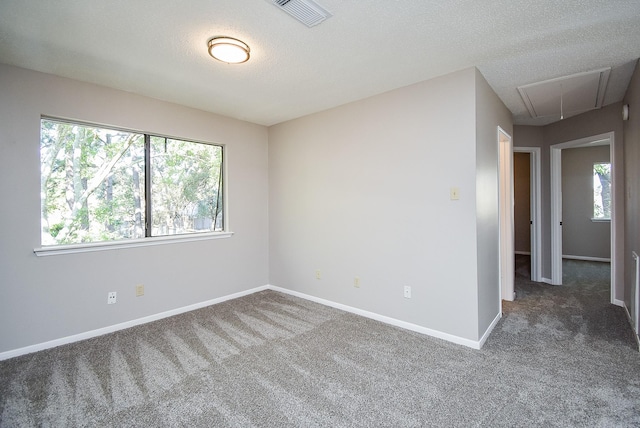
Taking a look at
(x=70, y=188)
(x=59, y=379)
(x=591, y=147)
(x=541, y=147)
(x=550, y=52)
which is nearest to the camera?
(x=59, y=379)

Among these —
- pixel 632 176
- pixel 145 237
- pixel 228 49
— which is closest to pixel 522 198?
pixel 632 176

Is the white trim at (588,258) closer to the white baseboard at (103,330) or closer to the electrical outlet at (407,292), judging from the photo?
the electrical outlet at (407,292)

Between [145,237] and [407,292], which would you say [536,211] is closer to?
[407,292]

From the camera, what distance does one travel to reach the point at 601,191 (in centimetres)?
634

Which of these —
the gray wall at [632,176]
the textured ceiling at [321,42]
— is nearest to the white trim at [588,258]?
the gray wall at [632,176]

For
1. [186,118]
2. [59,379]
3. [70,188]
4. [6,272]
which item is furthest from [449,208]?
[6,272]

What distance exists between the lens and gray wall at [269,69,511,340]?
2.67 m

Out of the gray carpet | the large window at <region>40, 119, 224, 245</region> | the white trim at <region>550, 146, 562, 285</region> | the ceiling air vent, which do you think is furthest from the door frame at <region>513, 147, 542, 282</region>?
the large window at <region>40, 119, 224, 245</region>

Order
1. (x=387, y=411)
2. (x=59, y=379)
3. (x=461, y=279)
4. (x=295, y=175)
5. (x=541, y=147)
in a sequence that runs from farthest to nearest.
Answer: (x=541, y=147) < (x=295, y=175) < (x=461, y=279) < (x=59, y=379) < (x=387, y=411)

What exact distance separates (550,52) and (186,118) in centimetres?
364

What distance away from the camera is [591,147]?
6.33 m

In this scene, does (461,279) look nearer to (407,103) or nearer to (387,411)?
(387,411)

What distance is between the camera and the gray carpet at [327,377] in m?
1.78

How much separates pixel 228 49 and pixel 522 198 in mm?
7459
